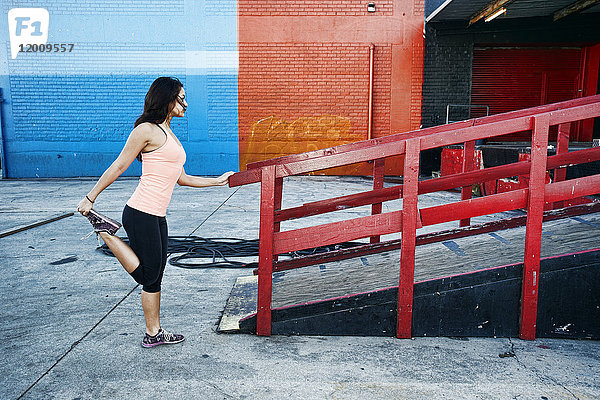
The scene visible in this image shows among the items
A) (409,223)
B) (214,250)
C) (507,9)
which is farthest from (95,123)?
(409,223)

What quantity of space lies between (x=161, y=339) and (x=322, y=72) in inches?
485

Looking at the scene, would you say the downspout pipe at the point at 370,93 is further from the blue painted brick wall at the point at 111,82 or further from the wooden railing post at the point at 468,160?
the wooden railing post at the point at 468,160

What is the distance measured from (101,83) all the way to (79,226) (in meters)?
8.62

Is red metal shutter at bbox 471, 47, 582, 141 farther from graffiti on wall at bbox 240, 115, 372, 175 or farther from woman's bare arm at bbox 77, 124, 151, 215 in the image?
woman's bare arm at bbox 77, 124, 151, 215

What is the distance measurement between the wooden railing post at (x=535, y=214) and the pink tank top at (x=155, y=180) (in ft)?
7.62

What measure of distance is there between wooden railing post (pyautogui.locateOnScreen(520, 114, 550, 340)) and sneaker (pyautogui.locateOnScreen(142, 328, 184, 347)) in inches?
91.7

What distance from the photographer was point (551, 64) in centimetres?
1412

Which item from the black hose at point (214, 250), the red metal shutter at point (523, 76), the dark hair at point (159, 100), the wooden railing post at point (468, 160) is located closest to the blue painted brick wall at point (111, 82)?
the red metal shutter at point (523, 76)

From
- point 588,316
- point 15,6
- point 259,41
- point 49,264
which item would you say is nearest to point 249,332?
point 588,316

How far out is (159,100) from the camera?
3059 millimetres

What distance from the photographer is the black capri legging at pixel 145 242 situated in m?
3.08

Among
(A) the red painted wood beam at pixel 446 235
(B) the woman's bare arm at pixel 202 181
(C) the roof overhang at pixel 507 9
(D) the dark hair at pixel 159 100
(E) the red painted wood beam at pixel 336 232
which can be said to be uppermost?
(C) the roof overhang at pixel 507 9

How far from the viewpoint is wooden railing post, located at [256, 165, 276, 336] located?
3232mm

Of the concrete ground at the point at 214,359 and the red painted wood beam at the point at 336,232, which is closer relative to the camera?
the concrete ground at the point at 214,359
